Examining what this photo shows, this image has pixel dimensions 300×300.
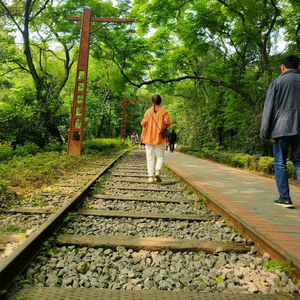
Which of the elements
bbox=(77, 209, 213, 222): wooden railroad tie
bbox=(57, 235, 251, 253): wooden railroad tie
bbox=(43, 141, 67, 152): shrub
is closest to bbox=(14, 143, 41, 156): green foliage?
bbox=(43, 141, 67, 152): shrub

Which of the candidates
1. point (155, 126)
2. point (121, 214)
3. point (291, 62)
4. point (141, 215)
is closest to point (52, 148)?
point (155, 126)

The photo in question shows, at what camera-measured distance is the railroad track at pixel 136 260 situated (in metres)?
1.68

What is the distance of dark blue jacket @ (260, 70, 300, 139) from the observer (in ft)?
11.9

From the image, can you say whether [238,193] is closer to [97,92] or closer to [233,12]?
[233,12]

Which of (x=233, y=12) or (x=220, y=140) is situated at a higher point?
(x=233, y=12)

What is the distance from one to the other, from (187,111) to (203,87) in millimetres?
4533

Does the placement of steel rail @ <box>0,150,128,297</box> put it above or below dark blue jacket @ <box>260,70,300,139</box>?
below

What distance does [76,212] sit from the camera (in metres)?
3.33

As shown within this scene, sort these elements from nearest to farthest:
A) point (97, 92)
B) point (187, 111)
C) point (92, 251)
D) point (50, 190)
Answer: point (92, 251) → point (50, 190) → point (187, 111) → point (97, 92)

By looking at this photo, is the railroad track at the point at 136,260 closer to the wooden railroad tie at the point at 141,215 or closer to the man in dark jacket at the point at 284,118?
the wooden railroad tie at the point at 141,215

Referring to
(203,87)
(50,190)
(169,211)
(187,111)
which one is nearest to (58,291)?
(169,211)

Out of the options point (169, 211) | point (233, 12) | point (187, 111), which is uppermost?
point (233, 12)

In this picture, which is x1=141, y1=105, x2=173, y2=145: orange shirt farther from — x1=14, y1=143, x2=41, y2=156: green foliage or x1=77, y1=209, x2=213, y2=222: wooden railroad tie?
x1=14, y1=143, x2=41, y2=156: green foliage

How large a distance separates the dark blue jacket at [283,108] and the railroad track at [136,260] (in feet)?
5.31
